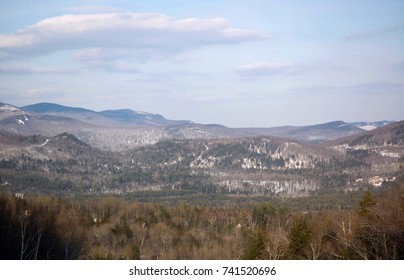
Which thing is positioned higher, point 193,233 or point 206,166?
point 193,233

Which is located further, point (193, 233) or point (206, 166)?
point (206, 166)

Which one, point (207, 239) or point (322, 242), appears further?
point (207, 239)

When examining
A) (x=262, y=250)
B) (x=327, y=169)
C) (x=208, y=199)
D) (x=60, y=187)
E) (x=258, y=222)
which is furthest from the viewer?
(x=327, y=169)

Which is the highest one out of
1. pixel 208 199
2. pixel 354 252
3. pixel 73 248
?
pixel 354 252

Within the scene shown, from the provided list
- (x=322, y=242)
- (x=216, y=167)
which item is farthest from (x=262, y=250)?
(x=216, y=167)

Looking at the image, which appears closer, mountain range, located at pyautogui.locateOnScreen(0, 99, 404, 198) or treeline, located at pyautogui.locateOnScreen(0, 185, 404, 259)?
treeline, located at pyautogui.locateOnScreen(0, 185, 404, 259)

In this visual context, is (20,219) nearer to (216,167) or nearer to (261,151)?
(216,167)

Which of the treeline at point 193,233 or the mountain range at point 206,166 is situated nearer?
the treeline at point 193,233

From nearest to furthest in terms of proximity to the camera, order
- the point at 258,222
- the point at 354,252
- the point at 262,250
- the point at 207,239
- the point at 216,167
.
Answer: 1. the point at 354,252
2. the point at 262,250
3. the point at 207,239
4. the point at 258,222
5. the point at 216,167
